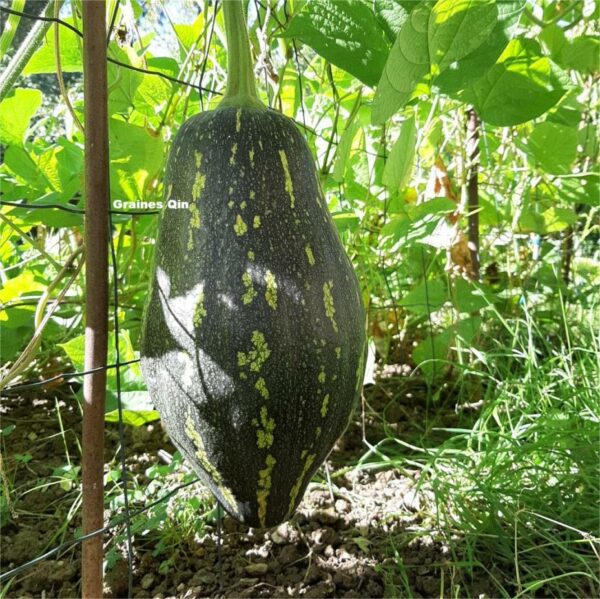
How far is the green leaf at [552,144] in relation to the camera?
140cm

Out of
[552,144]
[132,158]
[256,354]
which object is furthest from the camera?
[552,144]

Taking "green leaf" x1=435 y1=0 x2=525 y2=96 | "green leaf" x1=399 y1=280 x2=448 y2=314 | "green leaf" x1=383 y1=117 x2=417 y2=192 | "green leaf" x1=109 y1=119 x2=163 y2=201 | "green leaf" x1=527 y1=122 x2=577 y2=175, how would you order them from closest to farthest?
"green leaf" x1=435 y1=0 x2=525 y2=96, "green leaf" x1=109 y1=119 x2=163 y2=201, "green leaf" x1=383 y1=117 x2=417 y2=192, "green leaf" x1=527 y1=122 x2=577 y2=175, "green leaf" x1=399 y1=280 x2=448 y2=314

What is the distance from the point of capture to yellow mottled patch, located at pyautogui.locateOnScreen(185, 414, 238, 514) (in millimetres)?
779

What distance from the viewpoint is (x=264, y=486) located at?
790mm

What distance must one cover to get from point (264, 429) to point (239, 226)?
0.86 feet

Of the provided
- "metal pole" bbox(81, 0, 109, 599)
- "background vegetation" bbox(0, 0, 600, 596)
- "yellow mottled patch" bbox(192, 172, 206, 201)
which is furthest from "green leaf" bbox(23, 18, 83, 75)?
"yellow mottled patch" bbox(192, 172, 206, 201)

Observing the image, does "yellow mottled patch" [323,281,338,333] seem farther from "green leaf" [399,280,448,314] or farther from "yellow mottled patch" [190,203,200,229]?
"green leaf" [399,280,448,314]

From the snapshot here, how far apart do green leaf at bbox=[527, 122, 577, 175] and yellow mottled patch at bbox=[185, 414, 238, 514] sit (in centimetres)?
108

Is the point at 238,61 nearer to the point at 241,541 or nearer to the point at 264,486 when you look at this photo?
the point at 264,486

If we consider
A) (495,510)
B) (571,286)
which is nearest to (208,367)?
(495,510)

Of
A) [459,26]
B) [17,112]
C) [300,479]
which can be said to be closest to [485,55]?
[459,26]

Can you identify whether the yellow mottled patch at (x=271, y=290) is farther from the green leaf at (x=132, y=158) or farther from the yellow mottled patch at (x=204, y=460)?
the green leaf at (x=132, y=158)

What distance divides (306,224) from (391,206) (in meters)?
0.74

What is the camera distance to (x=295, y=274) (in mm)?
763
